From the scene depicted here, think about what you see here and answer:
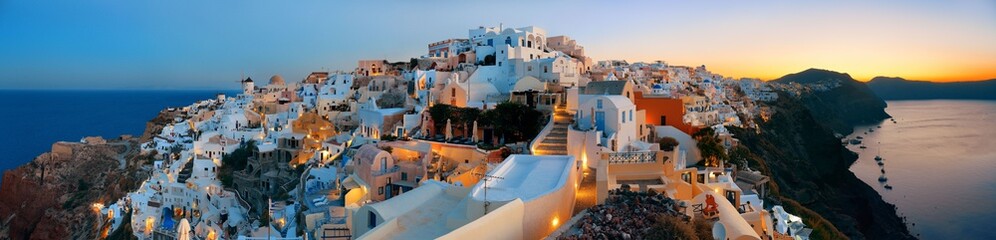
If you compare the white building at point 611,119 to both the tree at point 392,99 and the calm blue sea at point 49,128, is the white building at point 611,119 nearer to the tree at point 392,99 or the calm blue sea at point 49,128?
the tree at point 392,99

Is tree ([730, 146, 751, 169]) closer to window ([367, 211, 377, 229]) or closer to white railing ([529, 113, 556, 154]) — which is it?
white railing ([529, 113, 556, 154])

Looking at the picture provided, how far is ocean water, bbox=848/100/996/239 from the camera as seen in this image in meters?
27.7

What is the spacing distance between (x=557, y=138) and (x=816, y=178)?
2188 centimetres

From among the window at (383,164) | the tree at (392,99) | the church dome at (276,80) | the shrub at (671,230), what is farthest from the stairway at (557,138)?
the church dome at (276,80)

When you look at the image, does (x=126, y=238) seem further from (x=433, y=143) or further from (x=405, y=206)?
(x=405, y=206)

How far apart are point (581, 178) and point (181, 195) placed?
18.3 metres

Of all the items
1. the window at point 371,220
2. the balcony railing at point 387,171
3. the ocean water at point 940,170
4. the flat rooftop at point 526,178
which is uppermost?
the flat rooftop at point 526,178

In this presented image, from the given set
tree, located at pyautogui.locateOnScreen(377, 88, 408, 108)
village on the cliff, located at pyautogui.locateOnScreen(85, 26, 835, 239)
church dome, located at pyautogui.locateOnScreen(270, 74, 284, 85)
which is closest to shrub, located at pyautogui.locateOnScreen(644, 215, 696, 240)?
village on the cliff, located at pyautogui.locateOnScreen(85, 26, 835, 239)

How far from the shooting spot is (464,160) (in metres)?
17.4

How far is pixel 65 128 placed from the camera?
241 ft

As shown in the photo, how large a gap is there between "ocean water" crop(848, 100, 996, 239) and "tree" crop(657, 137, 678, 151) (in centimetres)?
1798

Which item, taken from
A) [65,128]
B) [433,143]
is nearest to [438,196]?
[433,143]

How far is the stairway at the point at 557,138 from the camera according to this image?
14.9m

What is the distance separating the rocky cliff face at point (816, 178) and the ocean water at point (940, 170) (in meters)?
1.89
